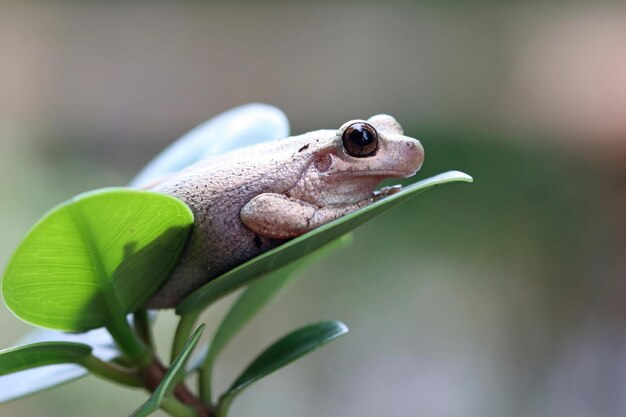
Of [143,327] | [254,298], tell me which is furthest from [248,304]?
[143,327]

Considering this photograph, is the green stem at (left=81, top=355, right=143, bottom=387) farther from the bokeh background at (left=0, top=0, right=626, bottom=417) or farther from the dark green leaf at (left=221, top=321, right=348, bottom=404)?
the bokeh background at (left=0, top=0, right=626, bottom=417)

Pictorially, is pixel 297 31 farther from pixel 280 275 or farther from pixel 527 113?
pixel 280 275

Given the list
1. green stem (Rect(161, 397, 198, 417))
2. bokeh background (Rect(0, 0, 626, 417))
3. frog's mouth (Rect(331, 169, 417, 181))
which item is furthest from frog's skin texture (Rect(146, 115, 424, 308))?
bokeh background (Rect(0, 0, 626, 417))

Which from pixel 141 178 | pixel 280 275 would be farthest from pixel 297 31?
pixel 280 275

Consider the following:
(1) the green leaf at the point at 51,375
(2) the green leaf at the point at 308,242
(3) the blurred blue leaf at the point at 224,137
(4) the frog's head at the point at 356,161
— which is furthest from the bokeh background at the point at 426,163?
(2) the green leaf at the point at 308,242

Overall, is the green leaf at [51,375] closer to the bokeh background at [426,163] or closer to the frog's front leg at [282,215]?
the frog's front leg at [282,215]
